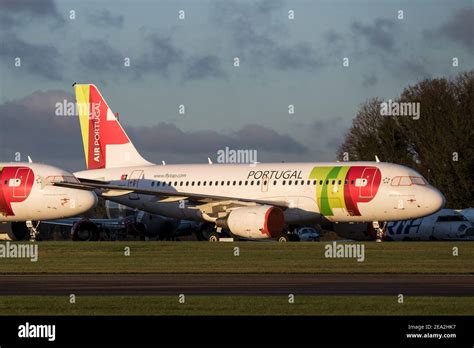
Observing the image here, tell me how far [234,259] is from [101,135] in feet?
101

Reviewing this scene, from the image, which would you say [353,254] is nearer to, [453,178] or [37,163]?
[37,163]

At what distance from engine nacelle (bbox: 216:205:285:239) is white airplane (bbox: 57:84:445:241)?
0.16 ft

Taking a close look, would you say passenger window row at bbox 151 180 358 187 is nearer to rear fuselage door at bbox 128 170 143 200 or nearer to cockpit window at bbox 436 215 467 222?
rear fuselage door at bbox 128 170 143 200

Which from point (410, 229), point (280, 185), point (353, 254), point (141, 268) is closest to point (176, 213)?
point (280, 185)

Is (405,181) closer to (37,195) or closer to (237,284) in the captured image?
(37,195)

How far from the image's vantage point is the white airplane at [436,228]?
68.2 metres

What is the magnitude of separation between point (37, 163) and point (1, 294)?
31.5m

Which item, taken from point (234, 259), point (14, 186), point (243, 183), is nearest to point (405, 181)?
point (243, 183)

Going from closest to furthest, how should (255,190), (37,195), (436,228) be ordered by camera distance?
(37,195)
(255,190)
(436,228)

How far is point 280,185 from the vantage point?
62625 millimetres

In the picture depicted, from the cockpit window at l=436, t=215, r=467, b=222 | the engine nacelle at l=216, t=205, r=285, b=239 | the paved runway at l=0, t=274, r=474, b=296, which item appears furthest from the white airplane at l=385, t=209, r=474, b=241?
the paved runway at l=0, t=274, r=474, b=296

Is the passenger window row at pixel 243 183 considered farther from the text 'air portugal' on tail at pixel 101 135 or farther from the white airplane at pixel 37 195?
the white airplane at pixel 37 195

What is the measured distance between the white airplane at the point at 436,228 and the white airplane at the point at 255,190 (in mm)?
8176

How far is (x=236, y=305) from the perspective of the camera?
26438mm
